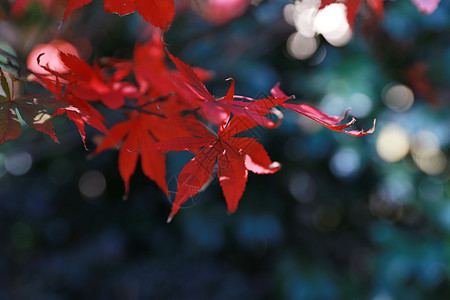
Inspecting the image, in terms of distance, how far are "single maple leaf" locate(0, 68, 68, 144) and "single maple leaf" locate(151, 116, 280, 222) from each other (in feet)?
0.41

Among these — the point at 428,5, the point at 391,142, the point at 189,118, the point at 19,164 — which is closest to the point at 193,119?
the point at 189,118

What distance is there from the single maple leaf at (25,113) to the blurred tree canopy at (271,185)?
673mm

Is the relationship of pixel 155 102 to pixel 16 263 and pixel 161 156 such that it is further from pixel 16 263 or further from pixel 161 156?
pixel 16 263

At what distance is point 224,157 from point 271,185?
1.23 meters

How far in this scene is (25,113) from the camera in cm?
41

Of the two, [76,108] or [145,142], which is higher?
[76,108]

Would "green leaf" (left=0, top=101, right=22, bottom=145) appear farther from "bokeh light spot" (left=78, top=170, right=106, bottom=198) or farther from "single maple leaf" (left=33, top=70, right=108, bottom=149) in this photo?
"bokeh light spot" (left=78, top=170, right=106, bottom=198)

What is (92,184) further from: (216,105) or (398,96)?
(216,105)

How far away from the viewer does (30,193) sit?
187cm

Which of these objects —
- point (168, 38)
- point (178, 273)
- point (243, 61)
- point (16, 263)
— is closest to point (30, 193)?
point (16, 263)

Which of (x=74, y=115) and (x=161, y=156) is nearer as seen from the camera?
(x=74, y=115)

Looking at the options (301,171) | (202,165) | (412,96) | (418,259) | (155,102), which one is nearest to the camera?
(202,165)

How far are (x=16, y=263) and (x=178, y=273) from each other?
0.79m

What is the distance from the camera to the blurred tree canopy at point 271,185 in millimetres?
1316
